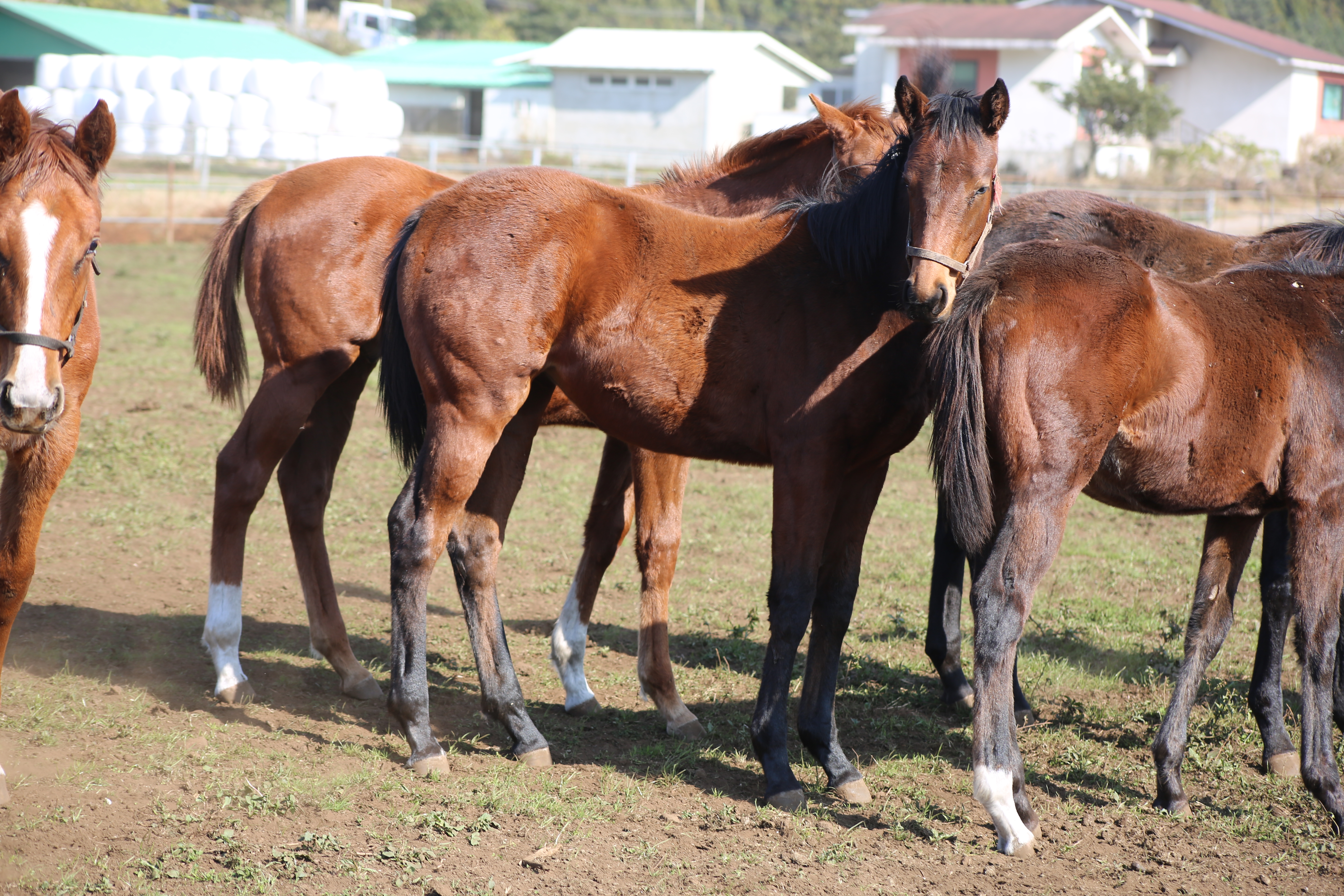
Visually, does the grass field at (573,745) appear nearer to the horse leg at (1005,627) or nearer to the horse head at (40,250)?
the horse leg at (1005,627)

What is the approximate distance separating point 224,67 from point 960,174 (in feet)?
95.6

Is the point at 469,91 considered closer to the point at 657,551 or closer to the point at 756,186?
the point at 756,186

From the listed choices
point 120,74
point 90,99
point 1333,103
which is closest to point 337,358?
point 90,99

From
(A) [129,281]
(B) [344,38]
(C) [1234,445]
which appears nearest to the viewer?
(C) [1234,445]

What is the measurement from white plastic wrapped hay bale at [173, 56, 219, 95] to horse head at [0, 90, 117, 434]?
27.7m

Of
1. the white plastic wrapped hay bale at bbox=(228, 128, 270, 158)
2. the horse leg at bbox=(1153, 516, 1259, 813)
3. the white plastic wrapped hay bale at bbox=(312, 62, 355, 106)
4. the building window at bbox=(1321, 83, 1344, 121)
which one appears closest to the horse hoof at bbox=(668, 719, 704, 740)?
the horse leg at bbox=(1153, 516, 1259, 813)

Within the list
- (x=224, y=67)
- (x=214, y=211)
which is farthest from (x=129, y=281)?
(x=224, y=67)

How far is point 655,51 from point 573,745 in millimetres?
38883

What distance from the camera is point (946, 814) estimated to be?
140 inches

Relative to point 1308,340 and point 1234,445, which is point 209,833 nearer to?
point 1234,445

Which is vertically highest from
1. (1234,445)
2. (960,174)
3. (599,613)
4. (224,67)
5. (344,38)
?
(344,38)

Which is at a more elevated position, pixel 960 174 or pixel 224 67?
pixel 224 67

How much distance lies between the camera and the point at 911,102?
132 inches

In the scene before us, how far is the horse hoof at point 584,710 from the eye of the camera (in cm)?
444
